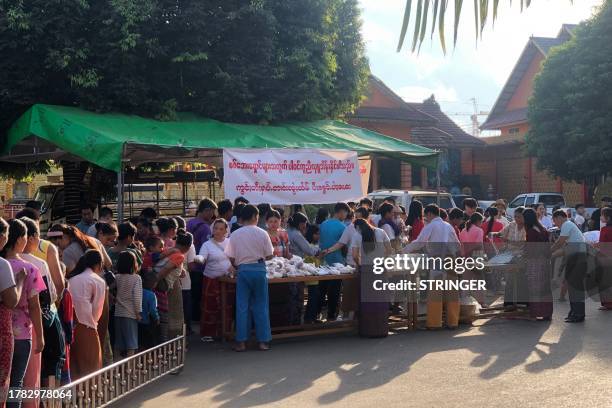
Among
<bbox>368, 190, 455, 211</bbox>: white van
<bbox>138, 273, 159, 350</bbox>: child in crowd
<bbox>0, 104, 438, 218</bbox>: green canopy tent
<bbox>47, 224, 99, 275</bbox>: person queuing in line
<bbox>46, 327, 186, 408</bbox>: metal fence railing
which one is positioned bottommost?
<bbox>46, 327, 186, 408</bbox>: metal fence railing

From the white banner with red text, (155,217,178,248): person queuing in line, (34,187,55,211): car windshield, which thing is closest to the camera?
(155,217,178,248): person queuing in line

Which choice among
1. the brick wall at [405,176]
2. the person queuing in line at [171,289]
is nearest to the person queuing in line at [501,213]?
the person queuing in line at [171,289]

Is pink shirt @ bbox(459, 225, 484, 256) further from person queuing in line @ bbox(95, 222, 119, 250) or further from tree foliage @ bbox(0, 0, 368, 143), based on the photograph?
person queuing in line @ bbox(95, 222, 119, 250)

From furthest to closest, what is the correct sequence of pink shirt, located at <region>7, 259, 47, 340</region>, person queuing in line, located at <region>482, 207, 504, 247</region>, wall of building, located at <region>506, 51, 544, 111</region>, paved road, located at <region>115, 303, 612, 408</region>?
wall of building, located at <region>506, 51, 544, 111</region> → person queuing in line, located at <region>482, 207, 504, 247</region> → paved road, located at <region>115, 303, 612, 408</region> → pink shirt, located at <region>7, 259, 47, 340</region>

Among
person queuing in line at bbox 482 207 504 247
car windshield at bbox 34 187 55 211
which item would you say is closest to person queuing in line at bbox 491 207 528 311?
person queuing in line at bbox 482 207 504 247

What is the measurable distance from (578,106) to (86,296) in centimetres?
2426

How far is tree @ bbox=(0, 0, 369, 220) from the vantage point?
44.8 feet

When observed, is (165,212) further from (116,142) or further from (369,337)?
(369,337)

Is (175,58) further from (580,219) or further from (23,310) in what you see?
(580,219)

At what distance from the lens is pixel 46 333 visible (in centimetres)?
597

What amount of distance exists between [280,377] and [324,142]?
23.6 ft

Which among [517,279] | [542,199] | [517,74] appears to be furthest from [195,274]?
[517,74]

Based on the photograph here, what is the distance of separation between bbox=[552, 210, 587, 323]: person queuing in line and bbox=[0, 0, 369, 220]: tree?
6.14 meters

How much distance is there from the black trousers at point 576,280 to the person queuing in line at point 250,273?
4711 millimetres
